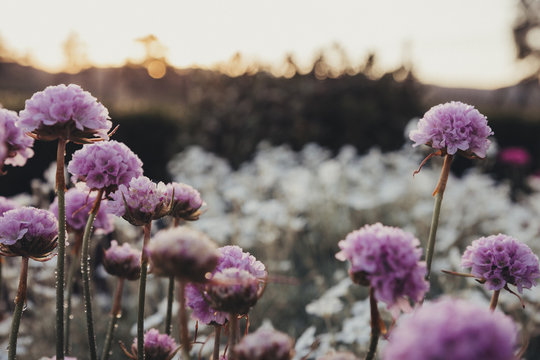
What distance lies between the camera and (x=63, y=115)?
2.88ft

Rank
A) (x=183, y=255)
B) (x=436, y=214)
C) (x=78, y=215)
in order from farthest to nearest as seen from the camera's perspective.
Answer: (x=78, y=215) < (x=436, y=214) < (x=183, y=255)

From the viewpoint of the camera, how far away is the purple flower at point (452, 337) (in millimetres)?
465

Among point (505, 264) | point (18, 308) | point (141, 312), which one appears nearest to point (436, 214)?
point (505, 264)

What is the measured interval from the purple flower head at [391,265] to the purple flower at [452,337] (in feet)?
0.51

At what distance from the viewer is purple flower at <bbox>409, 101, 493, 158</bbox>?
98 cm

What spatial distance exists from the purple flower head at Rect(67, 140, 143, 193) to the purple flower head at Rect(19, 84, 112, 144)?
0.13ft

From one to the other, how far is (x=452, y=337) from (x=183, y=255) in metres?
0.33

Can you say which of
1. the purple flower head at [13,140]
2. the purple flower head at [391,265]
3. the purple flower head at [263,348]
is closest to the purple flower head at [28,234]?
the purple flower head at [13,140]

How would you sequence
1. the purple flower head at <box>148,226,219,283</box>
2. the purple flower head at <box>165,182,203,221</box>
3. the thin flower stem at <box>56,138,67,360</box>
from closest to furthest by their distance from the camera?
the purple flower head at <box>148,226,219,283</box> < the thin flower stem at <box>56,138,67,360</box> < the purple flower head at <box>165,182,203,221</box>

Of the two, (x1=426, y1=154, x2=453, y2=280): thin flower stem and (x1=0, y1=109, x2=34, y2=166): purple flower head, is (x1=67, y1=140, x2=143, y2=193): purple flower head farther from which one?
(x1=426, y1=154, x2=453, y2=280): thin flower stem

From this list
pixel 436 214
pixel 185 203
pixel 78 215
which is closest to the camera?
pixel 436 214

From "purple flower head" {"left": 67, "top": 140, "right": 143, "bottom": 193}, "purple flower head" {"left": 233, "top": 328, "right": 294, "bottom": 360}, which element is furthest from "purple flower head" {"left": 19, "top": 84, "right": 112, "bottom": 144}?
"purple flower head" {"left": 233, "top": 328, "right": 294, "bottom": 360}

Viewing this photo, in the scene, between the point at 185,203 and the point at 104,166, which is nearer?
the point at 104,166

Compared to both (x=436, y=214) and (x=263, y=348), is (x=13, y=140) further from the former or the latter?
(x=436, y=214)
